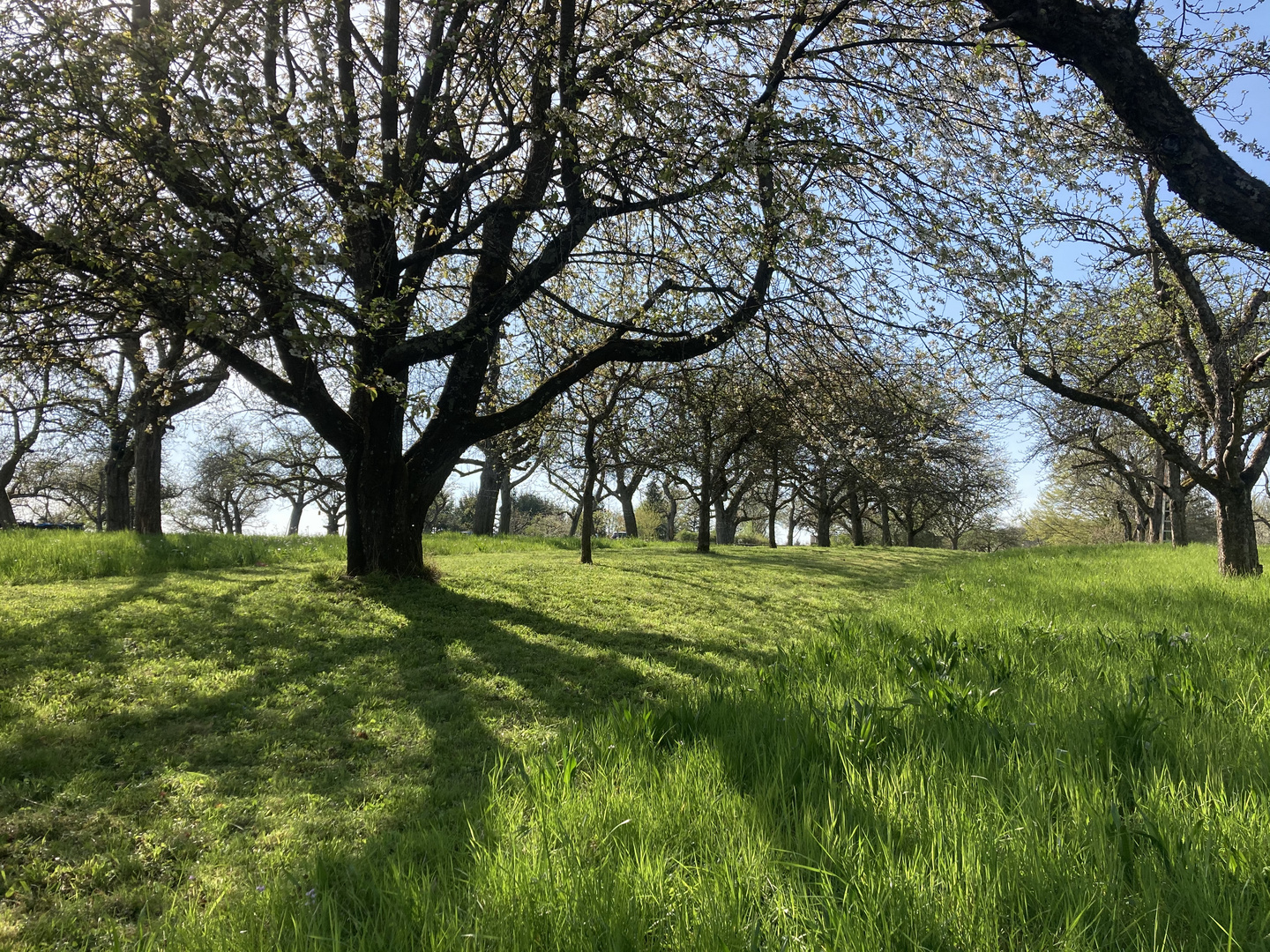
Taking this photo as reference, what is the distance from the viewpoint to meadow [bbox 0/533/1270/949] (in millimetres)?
1581

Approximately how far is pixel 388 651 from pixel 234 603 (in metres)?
2.89

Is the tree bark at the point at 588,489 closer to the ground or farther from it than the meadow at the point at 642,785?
farther from it

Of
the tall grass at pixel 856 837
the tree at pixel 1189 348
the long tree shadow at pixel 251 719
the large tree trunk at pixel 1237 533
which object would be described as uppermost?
the tree at pixel 1189 348

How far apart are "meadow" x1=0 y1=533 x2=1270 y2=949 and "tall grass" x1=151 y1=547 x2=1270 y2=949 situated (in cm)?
1

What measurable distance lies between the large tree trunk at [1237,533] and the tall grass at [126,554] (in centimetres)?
1593

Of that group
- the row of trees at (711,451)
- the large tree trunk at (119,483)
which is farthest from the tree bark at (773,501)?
the large tree trunk at (119,483)

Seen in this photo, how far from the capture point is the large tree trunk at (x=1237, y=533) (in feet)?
31.7

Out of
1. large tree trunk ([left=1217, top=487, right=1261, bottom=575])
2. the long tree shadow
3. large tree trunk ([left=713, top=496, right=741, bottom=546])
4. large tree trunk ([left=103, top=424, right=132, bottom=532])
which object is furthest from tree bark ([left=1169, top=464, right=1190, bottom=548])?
large tree trunk ([left=103, top=424, right=132, bottom=532])

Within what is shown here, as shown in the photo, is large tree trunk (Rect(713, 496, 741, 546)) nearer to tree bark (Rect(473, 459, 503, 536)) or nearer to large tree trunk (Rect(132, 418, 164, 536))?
tree bark (Rect(473, 459, 503, 536))

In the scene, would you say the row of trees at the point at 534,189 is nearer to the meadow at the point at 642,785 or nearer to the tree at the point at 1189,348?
the tree at the point at 1189,348

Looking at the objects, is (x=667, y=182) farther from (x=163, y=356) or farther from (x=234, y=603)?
(x=163, y=356)

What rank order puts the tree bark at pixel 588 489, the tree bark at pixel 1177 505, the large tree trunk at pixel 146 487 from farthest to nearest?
the tree bark at pixel 1177 505
the large tree trunk at pixel 146 487
the tree bark at pixel 588 489

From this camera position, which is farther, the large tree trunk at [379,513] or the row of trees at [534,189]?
the large tree trunk at [379,513]

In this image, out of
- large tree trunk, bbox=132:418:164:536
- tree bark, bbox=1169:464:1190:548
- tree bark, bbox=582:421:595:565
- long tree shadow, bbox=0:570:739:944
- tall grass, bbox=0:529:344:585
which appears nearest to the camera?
long tree shadow, bbox=0:570:739:944
